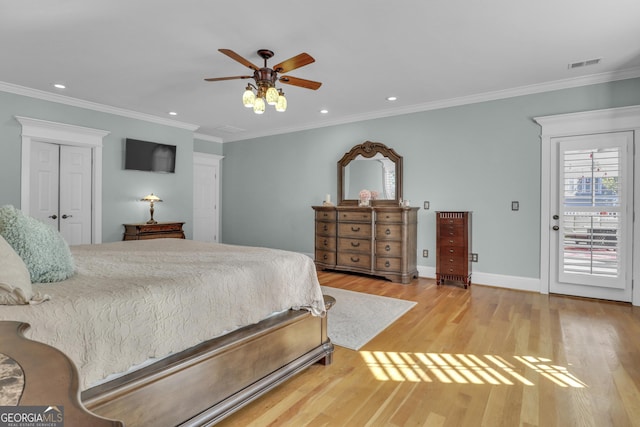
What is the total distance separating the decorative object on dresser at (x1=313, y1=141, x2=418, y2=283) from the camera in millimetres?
4766

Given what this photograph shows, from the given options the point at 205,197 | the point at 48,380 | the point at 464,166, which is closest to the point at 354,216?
the point at 464,166

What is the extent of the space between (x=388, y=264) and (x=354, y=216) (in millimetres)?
863

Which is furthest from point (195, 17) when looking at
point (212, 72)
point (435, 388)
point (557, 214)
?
point (557, 214)

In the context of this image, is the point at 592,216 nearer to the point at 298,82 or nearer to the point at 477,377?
the point at 477,377

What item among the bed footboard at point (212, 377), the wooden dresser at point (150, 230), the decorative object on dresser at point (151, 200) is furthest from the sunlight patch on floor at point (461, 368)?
the decorative object on dresser at point (151, 200)

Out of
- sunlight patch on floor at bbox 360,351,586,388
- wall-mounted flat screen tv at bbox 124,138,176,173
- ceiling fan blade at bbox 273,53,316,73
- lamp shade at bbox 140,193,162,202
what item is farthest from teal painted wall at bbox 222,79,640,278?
ceiling fan blade at bbox 273,53,316,73

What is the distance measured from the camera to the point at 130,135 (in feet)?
17.8

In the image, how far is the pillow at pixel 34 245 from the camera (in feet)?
4.70

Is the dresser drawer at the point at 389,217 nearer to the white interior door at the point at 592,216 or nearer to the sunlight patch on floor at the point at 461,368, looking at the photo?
the white interior door at the point at 592,216

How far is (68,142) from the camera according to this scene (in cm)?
478

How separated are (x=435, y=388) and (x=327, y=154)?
4484 mm

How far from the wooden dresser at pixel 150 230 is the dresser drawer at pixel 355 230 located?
2.75m

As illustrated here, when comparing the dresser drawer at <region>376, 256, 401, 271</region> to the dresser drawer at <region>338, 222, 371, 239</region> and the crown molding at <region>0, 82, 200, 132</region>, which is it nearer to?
the dresser drawer at <region>338, 222, 371, 239</region>

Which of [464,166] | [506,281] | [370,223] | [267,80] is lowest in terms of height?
[506,281]
